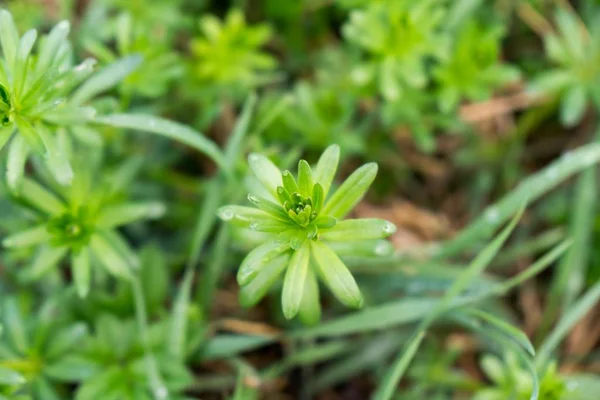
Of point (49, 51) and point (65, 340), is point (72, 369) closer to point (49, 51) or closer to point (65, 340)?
point (65, 340)

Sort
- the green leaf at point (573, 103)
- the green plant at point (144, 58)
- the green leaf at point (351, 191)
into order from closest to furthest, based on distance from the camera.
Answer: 1. the green leaf at point (351, 191)
2. the green plant at point (144, 58)
3. the green leaf at point (573, 103)

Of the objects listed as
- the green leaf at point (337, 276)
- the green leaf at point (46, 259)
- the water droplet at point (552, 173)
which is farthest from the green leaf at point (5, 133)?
the water droplet at point (552, 173)

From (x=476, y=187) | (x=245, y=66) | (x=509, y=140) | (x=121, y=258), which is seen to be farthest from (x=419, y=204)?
(x=121, y=258)

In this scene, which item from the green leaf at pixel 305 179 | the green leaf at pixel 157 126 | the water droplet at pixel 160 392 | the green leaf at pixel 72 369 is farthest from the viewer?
the green leaf at pixel 72 369

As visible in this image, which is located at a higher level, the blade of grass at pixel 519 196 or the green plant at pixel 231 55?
the green plant at pixel 231 55

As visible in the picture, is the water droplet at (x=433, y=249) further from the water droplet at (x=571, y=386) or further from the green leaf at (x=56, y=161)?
the green leaf at (x=56, y=161)

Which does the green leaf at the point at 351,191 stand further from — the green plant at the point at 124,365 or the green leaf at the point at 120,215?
the green plant at the point at 124,365

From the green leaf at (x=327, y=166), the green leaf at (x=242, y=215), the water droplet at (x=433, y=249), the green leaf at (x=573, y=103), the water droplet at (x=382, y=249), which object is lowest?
the water droplet at (x=382, y=249)

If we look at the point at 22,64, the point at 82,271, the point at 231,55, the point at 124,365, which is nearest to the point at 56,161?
the point at 22,64

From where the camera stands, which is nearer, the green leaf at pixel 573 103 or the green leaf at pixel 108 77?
the green leaf at pixel 108 77
